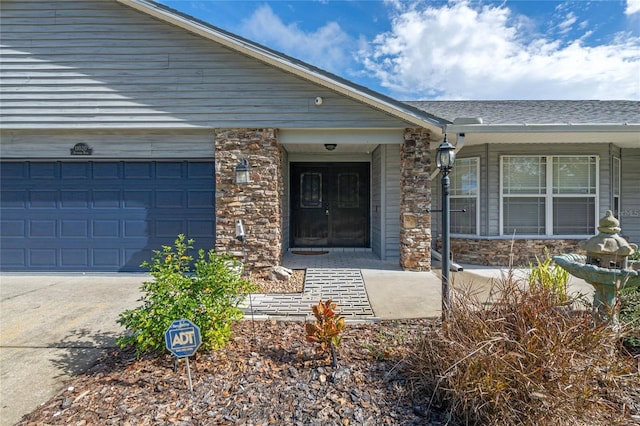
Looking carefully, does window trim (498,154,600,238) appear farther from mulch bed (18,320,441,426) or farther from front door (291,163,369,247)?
mulch bed (18,320,441,426)

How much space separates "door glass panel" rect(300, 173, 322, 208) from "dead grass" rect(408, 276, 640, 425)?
5.68 metres

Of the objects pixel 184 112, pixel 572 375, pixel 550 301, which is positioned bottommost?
pixel 572 375

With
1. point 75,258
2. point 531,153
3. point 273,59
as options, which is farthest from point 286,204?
point 531,153

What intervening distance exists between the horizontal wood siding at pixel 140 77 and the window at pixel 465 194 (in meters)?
2.65

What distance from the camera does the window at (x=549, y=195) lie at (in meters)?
6.30

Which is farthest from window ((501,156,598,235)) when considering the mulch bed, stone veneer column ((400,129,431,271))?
the mulch bed

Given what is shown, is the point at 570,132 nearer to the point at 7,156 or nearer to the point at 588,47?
the point at 588,47

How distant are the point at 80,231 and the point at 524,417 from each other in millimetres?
7081

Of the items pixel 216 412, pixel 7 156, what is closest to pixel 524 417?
pixel 216 412

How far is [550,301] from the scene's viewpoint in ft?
7.74

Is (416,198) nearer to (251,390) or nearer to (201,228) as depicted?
(201,228)

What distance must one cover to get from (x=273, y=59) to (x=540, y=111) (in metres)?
5.99

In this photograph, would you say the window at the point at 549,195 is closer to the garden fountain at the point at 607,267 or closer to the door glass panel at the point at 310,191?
the garden fountain at the point at 607,267

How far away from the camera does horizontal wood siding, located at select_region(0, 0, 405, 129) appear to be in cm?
534
